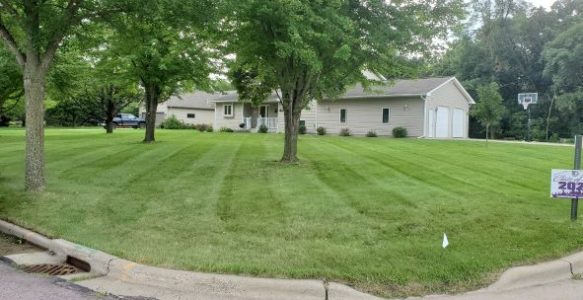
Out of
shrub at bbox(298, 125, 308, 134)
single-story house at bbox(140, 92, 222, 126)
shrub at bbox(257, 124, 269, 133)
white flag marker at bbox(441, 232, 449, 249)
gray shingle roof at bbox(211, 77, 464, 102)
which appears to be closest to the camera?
A: white flag marker at bbox(441, 232, 449, 249)

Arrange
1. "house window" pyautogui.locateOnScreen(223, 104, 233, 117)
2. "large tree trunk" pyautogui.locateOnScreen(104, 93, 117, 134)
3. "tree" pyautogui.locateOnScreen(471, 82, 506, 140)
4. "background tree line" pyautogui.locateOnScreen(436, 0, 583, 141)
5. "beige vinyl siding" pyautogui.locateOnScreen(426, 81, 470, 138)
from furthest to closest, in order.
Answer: "house window" pyautogui.locateOnScreen(223, 104, 233, 117) < "background tree line" pyautogui.locateOnScreen(436, 0, 583, 141) < "large tree trunk" pyautogui.locateOnScreen(104, 93, 117, 134) < "beige vinyl siding" pyautogui.locateOnScreen(426, 81, 470, 138) < "tree" pyautogui.locateOnScreen(471, 82, 506, 140)

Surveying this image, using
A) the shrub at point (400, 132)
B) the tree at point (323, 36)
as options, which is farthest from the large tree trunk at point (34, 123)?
the shrub at point (400, 132)

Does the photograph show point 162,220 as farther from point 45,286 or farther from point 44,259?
point 45,286

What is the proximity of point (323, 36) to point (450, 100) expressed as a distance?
25.9 meters

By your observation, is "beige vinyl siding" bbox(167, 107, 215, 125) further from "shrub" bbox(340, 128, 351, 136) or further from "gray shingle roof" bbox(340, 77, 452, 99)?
"gray shingle roof" bbox(340, 77, 452, 99)

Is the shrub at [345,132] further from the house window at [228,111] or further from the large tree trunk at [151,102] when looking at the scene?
the large tree trunk at [151,102]

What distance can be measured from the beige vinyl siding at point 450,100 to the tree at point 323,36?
1912 cm

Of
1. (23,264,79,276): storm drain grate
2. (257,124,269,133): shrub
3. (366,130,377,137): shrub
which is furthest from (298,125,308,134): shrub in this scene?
(23,264,79,276): storm drain grate

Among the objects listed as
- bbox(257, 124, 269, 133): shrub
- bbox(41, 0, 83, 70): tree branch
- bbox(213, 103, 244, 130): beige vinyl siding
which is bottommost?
bbox(257, 124, 269, 133): shrub

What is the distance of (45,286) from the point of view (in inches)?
199

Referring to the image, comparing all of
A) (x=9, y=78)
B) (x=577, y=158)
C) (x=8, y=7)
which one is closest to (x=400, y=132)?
(x=9, y=78)

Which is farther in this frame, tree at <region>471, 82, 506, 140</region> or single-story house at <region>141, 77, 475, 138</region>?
single-story house at <region>141, 77, 475, 138</region>

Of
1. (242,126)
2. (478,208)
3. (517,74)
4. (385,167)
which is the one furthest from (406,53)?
(517,74)

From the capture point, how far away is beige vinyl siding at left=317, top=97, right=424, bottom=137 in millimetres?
32094
